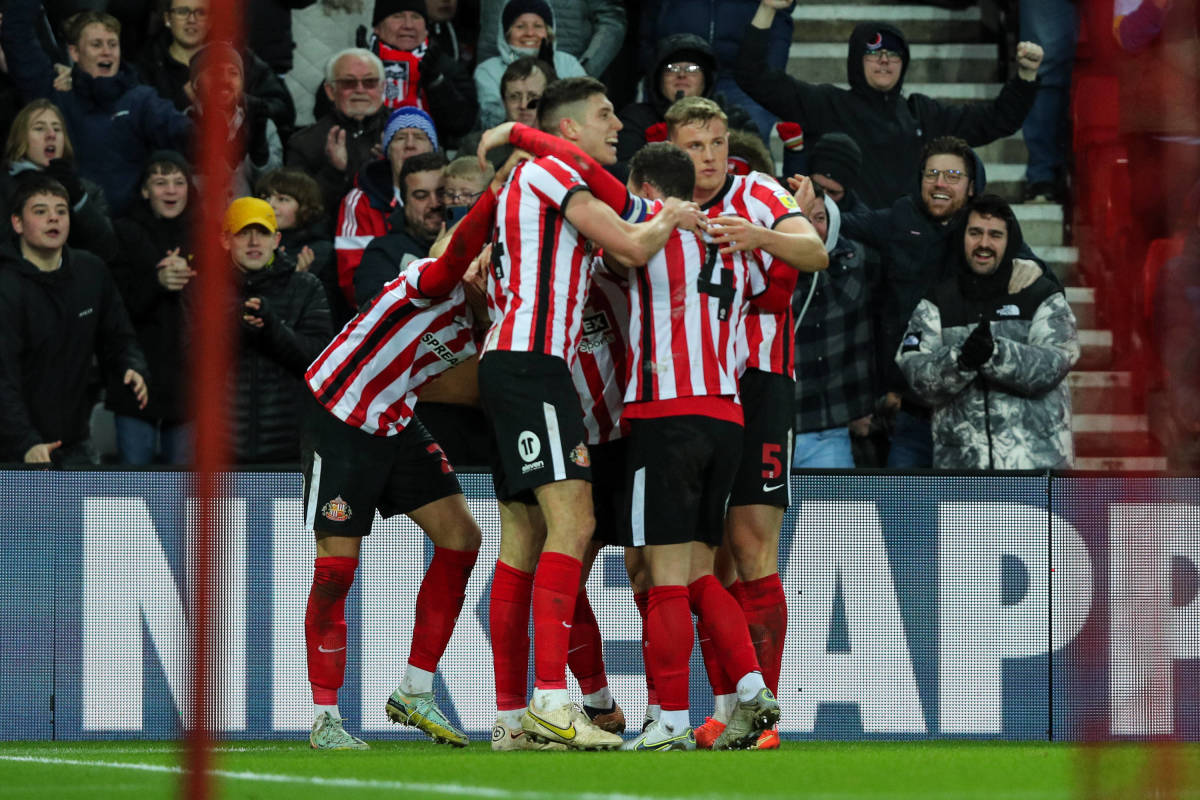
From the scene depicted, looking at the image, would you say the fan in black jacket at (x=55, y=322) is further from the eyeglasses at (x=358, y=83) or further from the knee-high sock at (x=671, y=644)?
the knee-high sock at (x=671, y=644)

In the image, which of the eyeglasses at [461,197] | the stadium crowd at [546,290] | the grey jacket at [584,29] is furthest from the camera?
the grey jacket at [584,29]

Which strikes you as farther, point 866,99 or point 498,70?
point 498,70

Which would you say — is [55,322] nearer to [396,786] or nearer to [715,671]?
[715,671]

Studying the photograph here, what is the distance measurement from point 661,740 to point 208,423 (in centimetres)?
374

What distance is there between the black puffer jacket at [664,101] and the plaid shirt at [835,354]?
1273 millimetres

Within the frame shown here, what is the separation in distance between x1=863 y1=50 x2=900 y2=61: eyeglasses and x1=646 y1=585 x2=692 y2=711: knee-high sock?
4.60m

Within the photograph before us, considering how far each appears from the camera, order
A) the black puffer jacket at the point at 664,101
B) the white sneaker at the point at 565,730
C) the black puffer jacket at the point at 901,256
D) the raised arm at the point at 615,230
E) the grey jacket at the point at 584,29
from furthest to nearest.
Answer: the grey jacket at the point at 584,29 → the black puffer jacket at the point at 664,101 → the black puffer jacket at the point at 901,256 → the raised arm at the point at 615,230 → the white sneaker at the point at 565,730

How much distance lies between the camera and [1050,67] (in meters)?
11.0

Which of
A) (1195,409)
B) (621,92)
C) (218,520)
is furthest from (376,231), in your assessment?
(218,520)

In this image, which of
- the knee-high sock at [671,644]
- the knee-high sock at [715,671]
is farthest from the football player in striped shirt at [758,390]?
the knee-high sock at [671,644]

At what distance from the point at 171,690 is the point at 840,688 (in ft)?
9.51

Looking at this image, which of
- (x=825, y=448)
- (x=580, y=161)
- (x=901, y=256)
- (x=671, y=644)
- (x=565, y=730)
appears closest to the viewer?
(x=565, y=730)

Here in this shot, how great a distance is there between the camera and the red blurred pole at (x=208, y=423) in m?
3.08

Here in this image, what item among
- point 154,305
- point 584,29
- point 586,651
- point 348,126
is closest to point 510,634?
point 586,651
